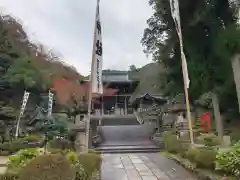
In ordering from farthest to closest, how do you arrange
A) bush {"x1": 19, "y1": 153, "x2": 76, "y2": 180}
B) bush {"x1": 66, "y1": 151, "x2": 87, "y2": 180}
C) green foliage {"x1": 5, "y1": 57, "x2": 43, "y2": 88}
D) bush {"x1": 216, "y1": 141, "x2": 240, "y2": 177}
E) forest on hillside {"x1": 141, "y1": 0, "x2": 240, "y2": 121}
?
green foliage {"x1": 5, "y1": 57, "x2": 43, "y2": 88}, forest on hillside {"x1": 141, "y1": 0, "x2": 240, "y2": 121}, bush {"x1": 216, "y1": 141, "x2": 240, "y2": 177}, bush {"x1": 66, "y1": 151, "x2": 87, "y2": 180}, bush {"x1": 19, "y1": 153, "x2": 76, "y2": 180}

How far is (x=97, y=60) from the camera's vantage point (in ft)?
25.1

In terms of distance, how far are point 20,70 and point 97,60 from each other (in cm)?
2533

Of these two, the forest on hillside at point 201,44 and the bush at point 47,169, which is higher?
the forest on hillside at point 201,44

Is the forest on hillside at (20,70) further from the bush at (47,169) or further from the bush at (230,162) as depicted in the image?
the bush at (47,169)

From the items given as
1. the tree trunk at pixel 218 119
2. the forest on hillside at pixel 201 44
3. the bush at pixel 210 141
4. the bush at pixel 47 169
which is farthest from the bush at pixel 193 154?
the tree trunk at pixel 218 119

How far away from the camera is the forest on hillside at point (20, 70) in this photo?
31062mm

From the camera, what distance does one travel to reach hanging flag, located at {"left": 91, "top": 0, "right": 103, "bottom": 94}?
744 centimetres

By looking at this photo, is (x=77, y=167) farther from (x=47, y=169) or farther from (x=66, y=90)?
(x=66, y=90)

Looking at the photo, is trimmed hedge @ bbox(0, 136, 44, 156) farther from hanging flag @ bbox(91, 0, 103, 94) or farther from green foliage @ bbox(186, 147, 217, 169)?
green foliage @ bbox(186, 147, 217, 169)

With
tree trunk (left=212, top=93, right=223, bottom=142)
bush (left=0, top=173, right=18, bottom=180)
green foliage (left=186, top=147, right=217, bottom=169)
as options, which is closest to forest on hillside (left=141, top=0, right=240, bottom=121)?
tree trunk (left=212, top=93, right=223, bottom=142)

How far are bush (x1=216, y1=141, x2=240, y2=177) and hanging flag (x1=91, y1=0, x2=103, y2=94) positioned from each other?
10.5ft

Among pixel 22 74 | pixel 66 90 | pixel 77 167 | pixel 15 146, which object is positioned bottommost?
pixel 77 167

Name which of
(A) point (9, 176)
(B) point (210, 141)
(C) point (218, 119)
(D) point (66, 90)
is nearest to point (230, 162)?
(A) point (9, 176)

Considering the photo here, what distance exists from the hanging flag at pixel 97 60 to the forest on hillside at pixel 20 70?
21996 millimetres
